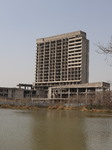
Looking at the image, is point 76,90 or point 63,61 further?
point 63,61

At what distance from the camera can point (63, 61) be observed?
612 ft

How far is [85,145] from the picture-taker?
819 inches

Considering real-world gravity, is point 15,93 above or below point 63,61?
below

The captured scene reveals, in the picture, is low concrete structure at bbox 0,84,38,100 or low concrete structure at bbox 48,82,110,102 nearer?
low concrete structure at bbox 48,82,110,102

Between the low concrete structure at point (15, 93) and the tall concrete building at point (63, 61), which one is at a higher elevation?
the tall concrete building at point (63, 61)

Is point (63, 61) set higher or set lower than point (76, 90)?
higher

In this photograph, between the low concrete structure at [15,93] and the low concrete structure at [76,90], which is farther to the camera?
the low concrete structure at [15,93]

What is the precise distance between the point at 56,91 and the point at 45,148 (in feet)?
506

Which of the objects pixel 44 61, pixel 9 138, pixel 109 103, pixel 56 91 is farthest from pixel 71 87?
pixel 9 138

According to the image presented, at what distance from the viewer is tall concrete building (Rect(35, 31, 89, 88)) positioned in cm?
17600

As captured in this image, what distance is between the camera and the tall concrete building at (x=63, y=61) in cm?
17600

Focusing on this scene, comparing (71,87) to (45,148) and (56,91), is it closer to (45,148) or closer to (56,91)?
(56,91)

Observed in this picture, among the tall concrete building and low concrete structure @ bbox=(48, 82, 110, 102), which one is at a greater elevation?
the tall concrete building

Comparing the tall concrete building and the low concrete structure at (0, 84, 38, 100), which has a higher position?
the tall concrete building
